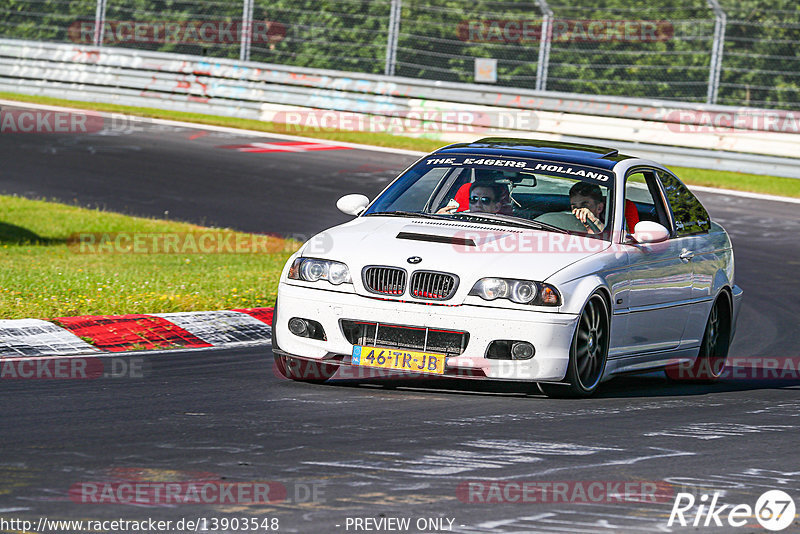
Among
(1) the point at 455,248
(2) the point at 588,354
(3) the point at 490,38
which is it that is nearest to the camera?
(1) the point at 455,248

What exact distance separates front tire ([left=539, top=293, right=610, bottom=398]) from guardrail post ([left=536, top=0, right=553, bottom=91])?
1520 centimetres

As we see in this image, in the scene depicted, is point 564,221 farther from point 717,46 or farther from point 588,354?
point 717,46

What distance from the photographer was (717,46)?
22016 millimetres

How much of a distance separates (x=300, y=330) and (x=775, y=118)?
591 inches

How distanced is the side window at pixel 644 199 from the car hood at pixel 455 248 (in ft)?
2.91

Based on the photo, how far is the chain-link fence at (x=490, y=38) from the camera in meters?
22.2

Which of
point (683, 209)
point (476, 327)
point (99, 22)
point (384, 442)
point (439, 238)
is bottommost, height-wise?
point (384, 442)

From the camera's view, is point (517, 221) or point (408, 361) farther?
point (517, 221)

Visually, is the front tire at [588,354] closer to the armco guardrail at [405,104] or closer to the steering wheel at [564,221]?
the steering wheel at [564,221]

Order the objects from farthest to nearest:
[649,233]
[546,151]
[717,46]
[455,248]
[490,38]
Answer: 1. [490,38]
2. [717,46]
3. [546,151]
4. [649,233]
5. [455,248]

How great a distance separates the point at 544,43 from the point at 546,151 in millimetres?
14065

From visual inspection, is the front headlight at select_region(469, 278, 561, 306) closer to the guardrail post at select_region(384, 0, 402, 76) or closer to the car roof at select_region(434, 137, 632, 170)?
the car roof at select_region(434, 137, 632, 170)

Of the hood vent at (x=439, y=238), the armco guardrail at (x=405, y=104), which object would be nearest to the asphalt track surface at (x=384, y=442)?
the hood vent at (x=439, y=238)

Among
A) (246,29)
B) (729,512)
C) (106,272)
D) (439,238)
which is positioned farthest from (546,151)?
(246,29)
